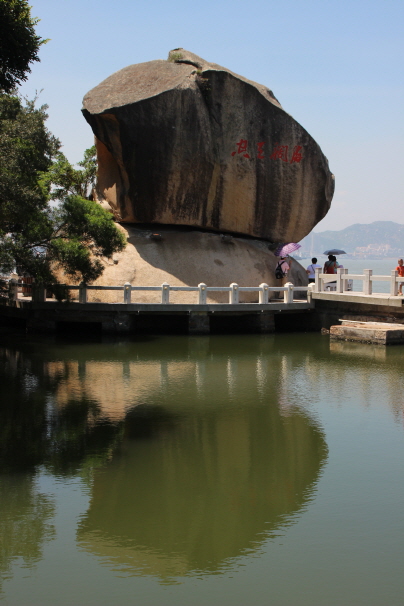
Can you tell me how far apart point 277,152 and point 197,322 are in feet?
22.8

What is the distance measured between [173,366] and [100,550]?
968 cm

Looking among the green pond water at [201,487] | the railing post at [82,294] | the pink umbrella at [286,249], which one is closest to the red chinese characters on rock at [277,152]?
the pink umbrella at [286,249]

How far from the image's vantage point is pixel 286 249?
24.3 metres

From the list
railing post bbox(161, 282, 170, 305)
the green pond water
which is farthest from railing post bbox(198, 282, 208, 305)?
the green pond water

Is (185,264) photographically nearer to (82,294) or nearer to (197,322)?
(197,322)

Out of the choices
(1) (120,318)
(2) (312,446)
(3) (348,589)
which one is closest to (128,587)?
(3) (348,589)

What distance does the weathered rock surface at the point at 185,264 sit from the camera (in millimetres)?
22094

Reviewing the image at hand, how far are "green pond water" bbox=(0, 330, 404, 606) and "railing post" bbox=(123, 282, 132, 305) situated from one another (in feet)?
17.6

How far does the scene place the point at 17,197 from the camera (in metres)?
16.5

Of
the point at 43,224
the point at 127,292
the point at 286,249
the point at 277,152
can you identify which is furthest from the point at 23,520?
the point at 277,152

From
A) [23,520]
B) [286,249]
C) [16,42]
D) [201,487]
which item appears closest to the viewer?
[23,520]

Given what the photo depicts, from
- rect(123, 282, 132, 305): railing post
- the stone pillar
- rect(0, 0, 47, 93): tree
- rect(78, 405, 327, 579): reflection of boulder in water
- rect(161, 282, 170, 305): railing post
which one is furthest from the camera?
the stone pillar

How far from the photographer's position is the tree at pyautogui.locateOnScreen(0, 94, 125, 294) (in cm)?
1670

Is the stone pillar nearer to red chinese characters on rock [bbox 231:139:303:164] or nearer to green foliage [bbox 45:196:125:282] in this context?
green foliage [bbox 45:196:125:282]
